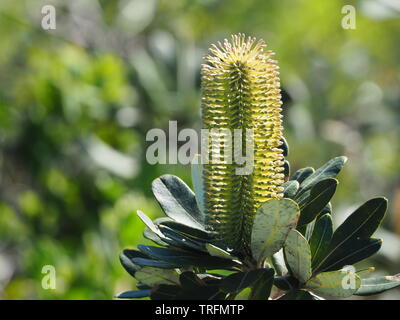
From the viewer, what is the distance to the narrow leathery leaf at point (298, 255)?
79 cm

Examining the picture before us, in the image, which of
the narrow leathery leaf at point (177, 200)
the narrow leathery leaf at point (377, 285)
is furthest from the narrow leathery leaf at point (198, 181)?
the narrow leathery leaf at point (377, 285)

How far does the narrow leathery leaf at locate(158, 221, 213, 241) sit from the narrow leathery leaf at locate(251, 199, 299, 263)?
0.09 meters

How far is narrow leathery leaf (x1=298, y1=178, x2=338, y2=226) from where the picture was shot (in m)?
0.82

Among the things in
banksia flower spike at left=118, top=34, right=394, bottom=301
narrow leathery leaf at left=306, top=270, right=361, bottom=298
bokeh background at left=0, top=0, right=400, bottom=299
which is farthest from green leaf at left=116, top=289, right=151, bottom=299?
bokeh background at left=0, top=0, right=400, bottom=299

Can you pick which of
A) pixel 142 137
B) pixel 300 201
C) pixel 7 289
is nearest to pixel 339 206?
pixel 142 137

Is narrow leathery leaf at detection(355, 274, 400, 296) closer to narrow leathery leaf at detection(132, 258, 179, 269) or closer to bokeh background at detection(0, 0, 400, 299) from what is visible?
narrow leathery leaf at detection(132, 258, 179, 269)

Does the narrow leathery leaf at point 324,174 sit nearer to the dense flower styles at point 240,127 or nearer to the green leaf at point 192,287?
the dense flower styles at point 240,127

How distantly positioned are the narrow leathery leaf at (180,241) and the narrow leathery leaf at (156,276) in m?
0.04

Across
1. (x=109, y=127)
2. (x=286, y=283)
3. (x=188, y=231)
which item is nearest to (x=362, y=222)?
(x=286, y=283)

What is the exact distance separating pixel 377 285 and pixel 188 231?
256 mm

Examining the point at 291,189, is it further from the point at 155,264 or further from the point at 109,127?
the point at 109,127

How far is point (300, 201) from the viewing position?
88cm

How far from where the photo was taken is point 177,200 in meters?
0.95

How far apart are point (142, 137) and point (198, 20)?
62.7 inches
